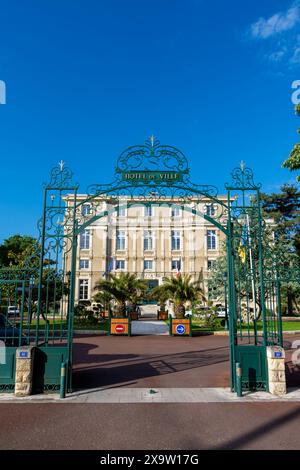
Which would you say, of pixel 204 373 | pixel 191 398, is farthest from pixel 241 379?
pixel 204 373

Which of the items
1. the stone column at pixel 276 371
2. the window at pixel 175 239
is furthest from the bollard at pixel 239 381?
the window at pixel 175 239

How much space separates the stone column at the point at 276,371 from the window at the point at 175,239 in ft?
124

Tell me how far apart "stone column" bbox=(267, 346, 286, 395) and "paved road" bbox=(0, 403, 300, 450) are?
0.77 m

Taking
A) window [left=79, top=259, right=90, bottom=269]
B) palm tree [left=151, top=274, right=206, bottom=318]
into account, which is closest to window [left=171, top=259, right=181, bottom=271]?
window [left=79, top=259, right=90, bottom=269]

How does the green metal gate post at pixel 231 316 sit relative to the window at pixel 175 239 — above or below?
below

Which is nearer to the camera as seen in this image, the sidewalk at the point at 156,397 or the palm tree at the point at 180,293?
the sidewalk at the point at 156,397

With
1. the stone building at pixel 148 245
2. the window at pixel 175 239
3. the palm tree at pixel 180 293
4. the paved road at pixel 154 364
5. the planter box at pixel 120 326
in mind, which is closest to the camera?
the paved road at pixel 154 364

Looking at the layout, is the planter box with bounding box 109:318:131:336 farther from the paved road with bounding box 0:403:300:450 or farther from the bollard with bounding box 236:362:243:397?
the paved road with bounding box 0:403:300:450

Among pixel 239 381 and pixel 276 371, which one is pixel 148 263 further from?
pixel 239 381

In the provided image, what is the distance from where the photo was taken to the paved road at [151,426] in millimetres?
5207

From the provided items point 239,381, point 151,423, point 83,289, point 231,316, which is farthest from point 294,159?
point 83,289

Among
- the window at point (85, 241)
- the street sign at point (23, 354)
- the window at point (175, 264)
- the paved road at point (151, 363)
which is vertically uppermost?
the window at point (85, 241)

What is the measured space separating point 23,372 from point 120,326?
44.4ft

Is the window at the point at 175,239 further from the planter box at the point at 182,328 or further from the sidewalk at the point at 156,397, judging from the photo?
the sidewalk at the point at 156,397
